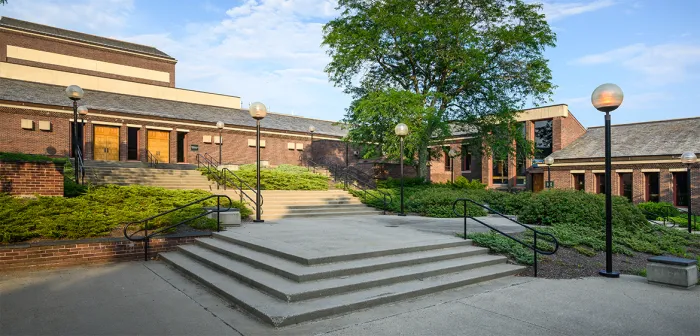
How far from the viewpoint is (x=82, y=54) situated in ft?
103

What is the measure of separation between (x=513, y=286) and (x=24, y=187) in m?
11.2

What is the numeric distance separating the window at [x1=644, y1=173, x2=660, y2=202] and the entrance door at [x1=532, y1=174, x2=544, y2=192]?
24.4 ft

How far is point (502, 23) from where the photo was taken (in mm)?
22203

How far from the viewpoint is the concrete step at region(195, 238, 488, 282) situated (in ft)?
20.2

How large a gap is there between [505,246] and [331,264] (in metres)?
4.04

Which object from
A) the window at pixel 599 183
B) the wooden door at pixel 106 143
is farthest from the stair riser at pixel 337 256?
the window at pixel 599 183

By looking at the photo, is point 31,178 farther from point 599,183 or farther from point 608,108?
point 599,183

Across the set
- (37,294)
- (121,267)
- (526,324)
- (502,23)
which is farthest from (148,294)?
(502,23)

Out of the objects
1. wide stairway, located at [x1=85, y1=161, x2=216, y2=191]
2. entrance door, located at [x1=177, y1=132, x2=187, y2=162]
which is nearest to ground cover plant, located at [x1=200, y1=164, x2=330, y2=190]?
wide stairway, located at [x1=85, y1=161, x2=216, y2=191]

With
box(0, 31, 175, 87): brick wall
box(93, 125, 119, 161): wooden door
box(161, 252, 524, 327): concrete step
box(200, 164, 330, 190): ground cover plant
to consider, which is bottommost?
box(161, 252, 524, 327): concrete step

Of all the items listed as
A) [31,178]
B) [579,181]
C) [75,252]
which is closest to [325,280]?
[75,252]

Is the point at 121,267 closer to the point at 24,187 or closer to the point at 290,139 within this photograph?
the point at 24,187

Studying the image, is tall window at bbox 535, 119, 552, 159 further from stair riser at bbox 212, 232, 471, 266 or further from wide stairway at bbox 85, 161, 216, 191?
stair riser at bbox 212, 232, 471, 266

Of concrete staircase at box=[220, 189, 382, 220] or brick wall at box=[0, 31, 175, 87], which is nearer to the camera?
concrete staircase at box=[220, 189, 382, 220]
